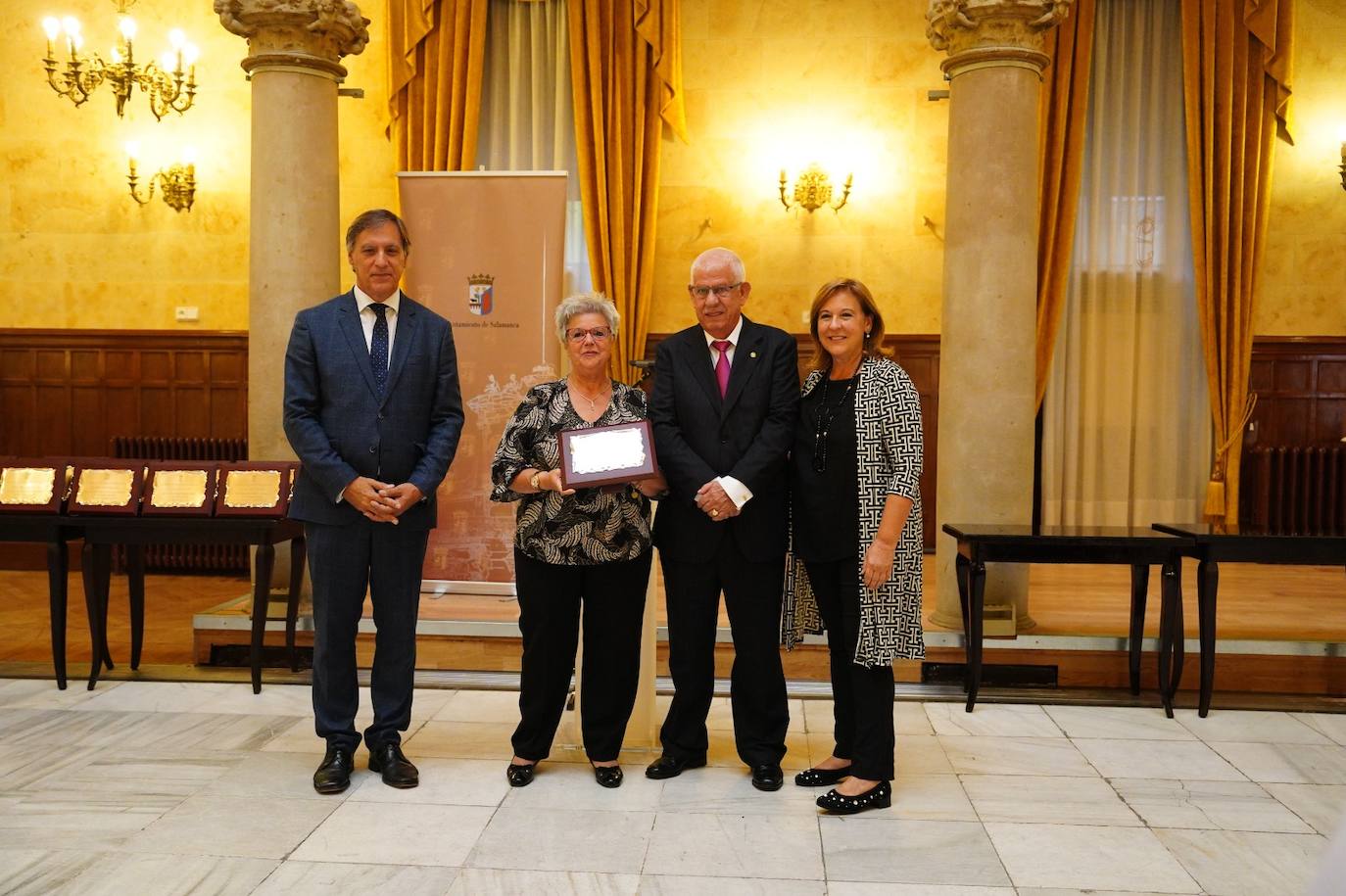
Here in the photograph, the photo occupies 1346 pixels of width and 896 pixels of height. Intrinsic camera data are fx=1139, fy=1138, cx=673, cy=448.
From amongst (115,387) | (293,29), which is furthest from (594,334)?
(115,387)

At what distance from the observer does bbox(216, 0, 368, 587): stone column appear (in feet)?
19.5

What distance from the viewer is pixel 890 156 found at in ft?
28.7

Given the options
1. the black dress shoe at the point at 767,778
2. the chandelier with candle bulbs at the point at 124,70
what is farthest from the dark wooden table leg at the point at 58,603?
the chandelier with candle bulbs at the point at 124,70

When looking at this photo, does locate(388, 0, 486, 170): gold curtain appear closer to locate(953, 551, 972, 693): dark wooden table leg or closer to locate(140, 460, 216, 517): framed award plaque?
locate(140, 460, 216, 517): framed award plaque

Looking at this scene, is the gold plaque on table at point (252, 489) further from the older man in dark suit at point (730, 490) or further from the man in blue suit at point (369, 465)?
the older man in dark suit at point (730, 490)

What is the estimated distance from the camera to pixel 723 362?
377 cm

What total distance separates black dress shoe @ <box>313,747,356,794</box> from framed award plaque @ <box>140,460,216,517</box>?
1766 millimetres

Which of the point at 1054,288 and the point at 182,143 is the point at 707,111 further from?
the point at 182,143

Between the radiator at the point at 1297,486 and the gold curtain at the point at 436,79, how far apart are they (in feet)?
21.2

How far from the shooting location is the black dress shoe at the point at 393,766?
3.81 m

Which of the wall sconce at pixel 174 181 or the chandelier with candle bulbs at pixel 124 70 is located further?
the wall sconce at pixel 174 181

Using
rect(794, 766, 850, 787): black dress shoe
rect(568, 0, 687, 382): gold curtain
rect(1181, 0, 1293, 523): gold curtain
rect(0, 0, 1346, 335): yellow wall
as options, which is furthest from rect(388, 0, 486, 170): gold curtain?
rect(794, 766, 850, 787): black dress shoe

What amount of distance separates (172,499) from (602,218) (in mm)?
4491

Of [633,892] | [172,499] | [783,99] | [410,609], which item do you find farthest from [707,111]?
[633,892]
